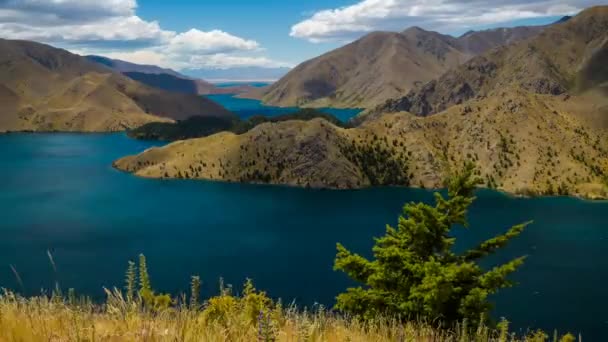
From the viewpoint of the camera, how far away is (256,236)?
361ft

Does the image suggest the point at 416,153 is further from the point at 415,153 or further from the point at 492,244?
the point at 492,244

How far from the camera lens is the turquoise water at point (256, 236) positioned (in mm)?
76562

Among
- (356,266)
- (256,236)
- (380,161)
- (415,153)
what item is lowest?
(256,236)

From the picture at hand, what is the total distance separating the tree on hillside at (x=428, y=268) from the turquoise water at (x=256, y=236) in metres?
37.0

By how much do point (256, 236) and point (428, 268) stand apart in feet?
284

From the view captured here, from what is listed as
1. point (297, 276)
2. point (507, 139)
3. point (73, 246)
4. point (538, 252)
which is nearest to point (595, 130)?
point (507, 139)

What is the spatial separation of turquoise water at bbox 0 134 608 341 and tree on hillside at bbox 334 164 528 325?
3705 centimetres

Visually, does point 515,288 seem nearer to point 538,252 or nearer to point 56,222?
point 538,252

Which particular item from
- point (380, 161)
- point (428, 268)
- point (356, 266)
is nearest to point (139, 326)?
point (428, 268)

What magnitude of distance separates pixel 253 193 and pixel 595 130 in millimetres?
123415

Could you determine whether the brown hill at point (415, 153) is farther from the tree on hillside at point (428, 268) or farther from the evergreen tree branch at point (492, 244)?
the evergreen tree branch at point (492, 244)

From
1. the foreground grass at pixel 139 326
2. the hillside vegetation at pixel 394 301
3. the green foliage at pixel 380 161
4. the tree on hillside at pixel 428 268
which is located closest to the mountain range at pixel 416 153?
the green foliage at pixel 380 161

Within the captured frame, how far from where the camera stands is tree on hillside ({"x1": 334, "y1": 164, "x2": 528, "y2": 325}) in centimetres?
2536

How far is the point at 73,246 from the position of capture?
9931cm
